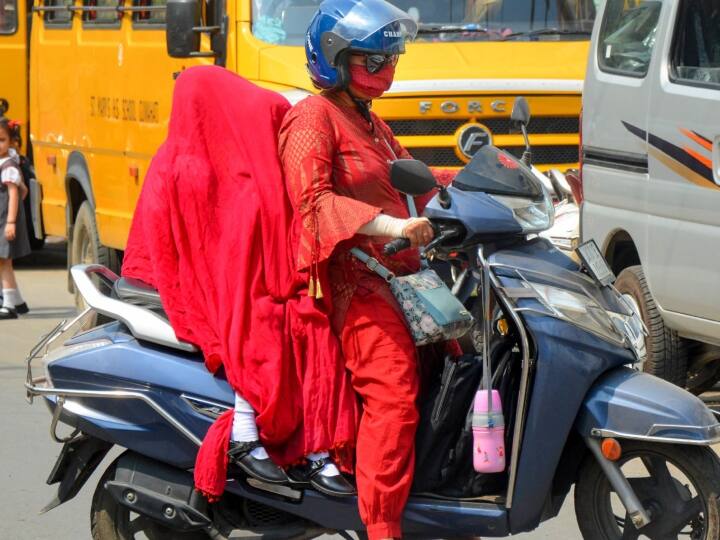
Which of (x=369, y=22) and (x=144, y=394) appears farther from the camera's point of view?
(x=144, y=394)

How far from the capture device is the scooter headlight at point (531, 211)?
4004 mm

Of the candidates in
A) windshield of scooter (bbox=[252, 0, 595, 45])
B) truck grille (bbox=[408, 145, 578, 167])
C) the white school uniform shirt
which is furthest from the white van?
the white school uniform shirt

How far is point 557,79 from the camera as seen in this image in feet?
27.6

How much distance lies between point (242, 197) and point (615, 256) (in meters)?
3.66

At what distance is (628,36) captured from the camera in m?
7.20

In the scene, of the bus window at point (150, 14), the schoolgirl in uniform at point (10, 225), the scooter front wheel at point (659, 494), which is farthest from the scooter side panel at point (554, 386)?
the schoolgirl in uniform at point (10, 225)

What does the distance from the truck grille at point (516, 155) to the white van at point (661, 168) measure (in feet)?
3.69

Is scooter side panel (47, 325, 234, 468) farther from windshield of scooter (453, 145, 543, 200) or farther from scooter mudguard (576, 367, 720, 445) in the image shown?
scooter mudguard (576, 367, 720, 445)

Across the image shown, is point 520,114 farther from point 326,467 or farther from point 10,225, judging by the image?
point 10,225

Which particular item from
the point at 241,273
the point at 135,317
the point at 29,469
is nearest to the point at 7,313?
the point at 29,469

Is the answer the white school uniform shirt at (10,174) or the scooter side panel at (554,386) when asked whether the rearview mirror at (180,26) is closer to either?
the white school uniform shirt at (10,174)

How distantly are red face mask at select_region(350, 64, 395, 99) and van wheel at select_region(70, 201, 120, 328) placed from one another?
6.43 metres

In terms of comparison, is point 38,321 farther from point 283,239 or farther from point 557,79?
point 283,239

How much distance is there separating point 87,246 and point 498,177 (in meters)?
7.34
